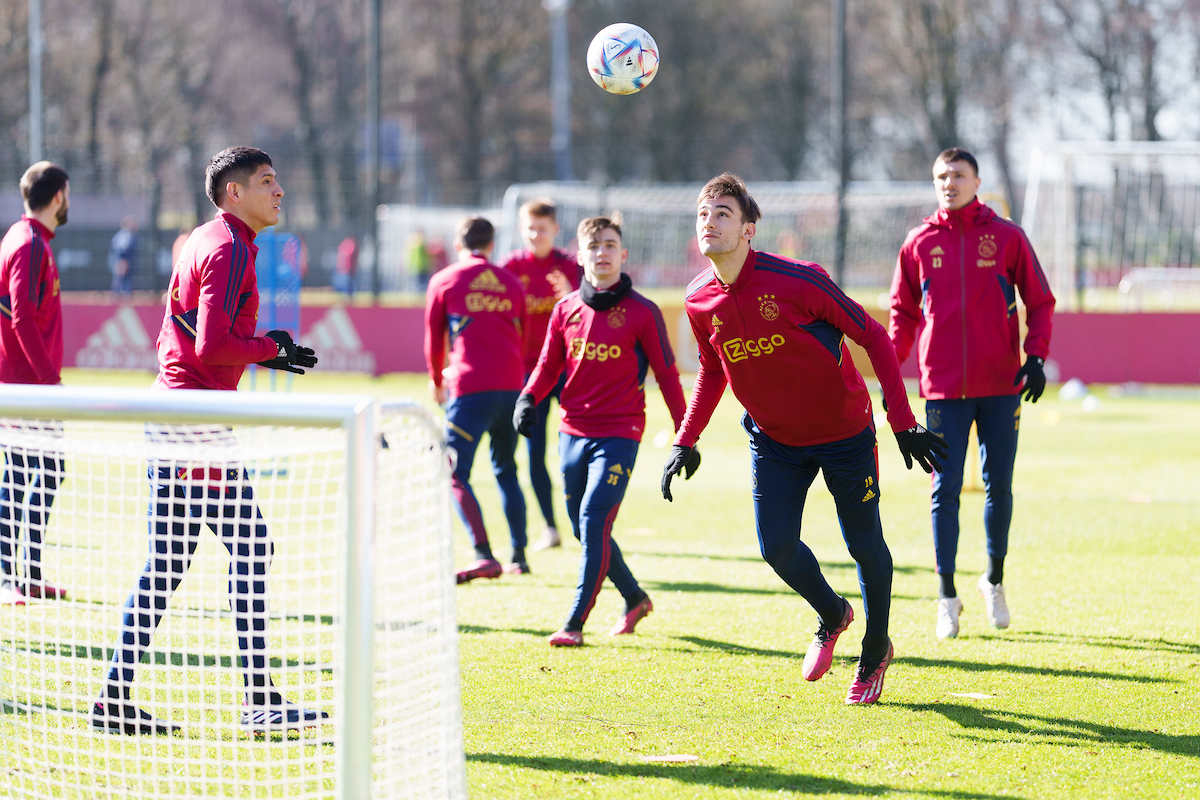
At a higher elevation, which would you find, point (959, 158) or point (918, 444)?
point (959, 158)

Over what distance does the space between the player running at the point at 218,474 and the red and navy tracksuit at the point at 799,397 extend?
154 centimetres

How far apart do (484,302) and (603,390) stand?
1.73m

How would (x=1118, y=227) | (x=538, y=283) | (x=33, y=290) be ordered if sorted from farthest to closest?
(x=1118, y=227)
(x=538, y=283)
(x=33, y=290)

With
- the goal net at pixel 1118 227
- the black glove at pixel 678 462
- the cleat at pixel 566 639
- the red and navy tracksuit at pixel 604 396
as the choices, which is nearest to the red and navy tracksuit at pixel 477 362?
the red and navy tracksuit at pixel 604 396

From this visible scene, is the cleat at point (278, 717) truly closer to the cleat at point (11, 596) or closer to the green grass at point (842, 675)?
the green grass at point (842, 675)

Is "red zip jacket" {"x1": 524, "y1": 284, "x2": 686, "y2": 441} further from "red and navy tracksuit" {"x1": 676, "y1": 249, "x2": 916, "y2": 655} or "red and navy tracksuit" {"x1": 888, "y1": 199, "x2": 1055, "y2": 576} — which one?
"red and navy tracksuit" {"x1": 888, "y1": 199, "x2": 1055, "y2": 576}

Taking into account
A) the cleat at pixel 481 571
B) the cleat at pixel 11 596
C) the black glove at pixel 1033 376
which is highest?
the black glove at pixel 1033 376

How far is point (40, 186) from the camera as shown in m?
6.43

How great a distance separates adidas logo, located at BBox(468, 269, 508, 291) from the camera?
7457 millimetres

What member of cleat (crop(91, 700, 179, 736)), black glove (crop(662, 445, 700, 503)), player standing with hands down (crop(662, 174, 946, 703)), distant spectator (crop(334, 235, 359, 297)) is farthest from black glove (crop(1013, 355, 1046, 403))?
distant spectator (crop(334, 235, 359, 297))

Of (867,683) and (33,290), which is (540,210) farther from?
(867,683)

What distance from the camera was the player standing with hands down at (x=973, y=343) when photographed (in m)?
6.01

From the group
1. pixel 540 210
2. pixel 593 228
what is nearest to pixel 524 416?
pixel 593 228

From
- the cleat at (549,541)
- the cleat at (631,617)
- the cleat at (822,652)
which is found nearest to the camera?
the cleat at (822,652)
